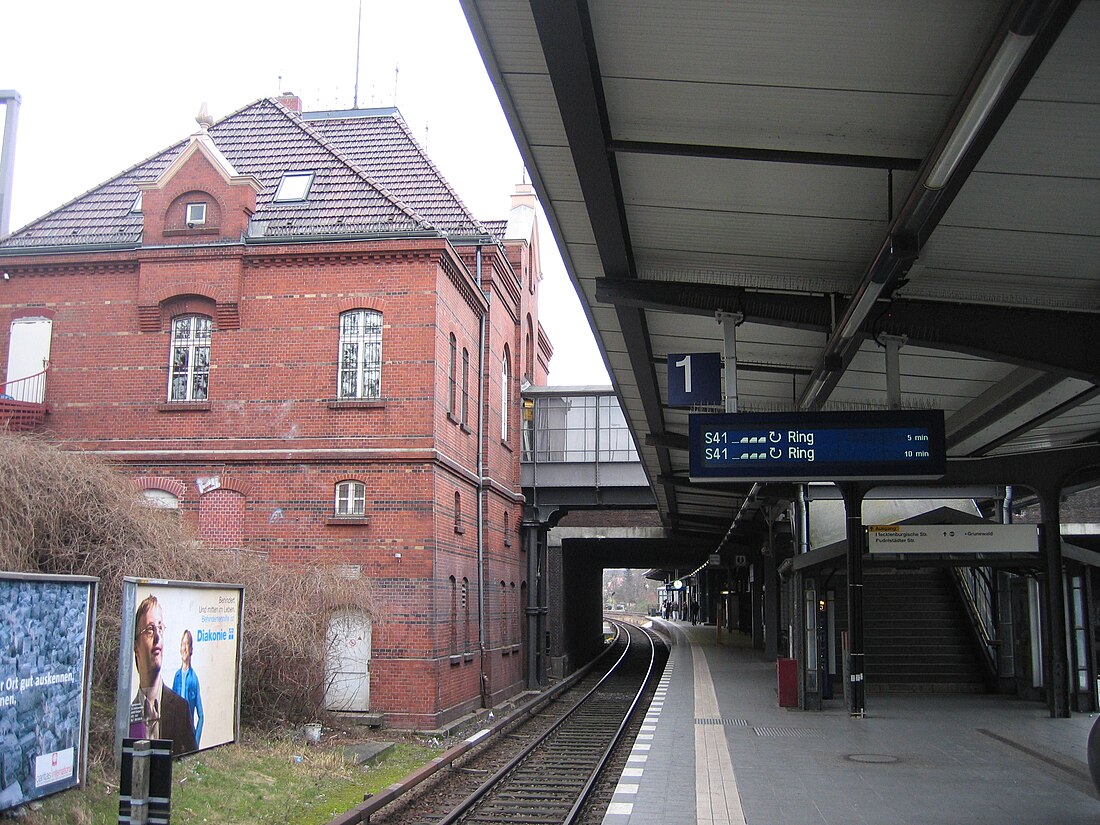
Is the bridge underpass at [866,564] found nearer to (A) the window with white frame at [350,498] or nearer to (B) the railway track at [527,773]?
(B) the railway track at [527,773]

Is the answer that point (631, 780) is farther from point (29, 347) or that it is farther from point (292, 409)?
point (29, 347)

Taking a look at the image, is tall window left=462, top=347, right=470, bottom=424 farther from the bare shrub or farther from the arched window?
the bare shrub

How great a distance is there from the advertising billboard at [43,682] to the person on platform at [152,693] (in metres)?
0.42

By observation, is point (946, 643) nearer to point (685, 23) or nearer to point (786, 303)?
point (786, 303)

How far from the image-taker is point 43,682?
25.4 ft

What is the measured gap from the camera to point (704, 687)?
22.4m

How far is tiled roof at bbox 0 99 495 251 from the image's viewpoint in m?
20.8

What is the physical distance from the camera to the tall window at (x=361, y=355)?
784 inches

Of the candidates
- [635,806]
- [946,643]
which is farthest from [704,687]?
[635,806]

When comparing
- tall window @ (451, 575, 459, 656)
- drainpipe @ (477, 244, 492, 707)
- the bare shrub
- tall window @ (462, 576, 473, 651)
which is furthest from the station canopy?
drainpipe @ (477, 244, 492, 707)

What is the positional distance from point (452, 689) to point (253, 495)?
5190 mm

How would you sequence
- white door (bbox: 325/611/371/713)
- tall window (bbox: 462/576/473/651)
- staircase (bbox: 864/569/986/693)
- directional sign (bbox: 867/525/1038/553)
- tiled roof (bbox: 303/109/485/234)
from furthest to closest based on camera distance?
tiled roof (bbox: 303/109/485/234) < tall window (bbox: 462/576/473/651) < staircase (bbox: 864/569/986/693) < white door (bbox: 325/611/371/713) < directional sign (bbox: 867/525/1038/553)

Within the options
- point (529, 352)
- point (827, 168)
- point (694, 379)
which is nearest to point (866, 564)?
point (694, 379)

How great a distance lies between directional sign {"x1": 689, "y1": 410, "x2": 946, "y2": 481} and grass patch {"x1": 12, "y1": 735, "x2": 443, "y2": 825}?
5467 millimetres
